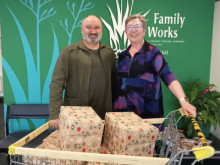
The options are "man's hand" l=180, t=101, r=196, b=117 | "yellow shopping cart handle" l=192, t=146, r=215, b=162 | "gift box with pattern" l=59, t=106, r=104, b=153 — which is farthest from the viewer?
"man's hand" l=180, t=101, r=196, b=117

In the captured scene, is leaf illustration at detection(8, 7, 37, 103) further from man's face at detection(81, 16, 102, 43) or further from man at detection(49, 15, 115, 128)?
man's face at detection(81, 16, 102, 43)

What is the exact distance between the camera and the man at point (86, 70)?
6.27 feet

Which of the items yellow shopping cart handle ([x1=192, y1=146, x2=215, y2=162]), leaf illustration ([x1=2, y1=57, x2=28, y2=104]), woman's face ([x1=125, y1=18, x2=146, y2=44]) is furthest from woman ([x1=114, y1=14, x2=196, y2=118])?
leaf illustration ([x1=2, y1=57, x2=28, y2=104])

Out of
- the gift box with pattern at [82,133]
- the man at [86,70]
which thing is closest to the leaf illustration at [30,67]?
the man at [86,70]

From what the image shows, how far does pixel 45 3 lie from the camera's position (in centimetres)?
364

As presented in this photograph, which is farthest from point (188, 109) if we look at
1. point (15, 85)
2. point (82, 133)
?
point (15, 85)

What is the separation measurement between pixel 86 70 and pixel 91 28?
1.29 ft

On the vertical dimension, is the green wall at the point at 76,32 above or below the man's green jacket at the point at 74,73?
above

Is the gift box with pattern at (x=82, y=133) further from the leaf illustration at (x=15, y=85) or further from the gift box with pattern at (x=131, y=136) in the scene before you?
the leaf illustration at (x=15, y=85)

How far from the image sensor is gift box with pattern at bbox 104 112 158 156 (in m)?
1.19

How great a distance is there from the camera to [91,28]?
6.31ft

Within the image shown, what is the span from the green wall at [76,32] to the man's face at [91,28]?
5.92 ft

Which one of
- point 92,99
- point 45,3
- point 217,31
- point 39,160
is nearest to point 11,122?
point 45,3

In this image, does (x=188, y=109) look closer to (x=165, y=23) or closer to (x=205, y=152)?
(x=205, y=152)
